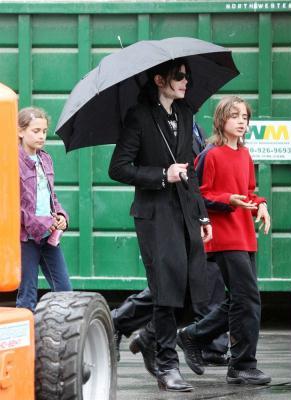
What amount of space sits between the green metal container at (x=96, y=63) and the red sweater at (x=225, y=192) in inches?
Result: 124

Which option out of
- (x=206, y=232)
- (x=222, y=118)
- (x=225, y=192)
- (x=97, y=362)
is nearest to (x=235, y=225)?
(x=225, y=192)

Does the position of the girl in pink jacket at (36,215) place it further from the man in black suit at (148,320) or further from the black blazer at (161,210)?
the black blazer at (161,210)

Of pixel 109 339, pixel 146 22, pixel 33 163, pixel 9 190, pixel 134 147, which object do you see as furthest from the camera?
pixel 146 22

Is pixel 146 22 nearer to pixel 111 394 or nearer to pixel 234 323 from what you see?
pixel 234 323

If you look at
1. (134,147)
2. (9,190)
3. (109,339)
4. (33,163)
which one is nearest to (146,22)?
(33,163)

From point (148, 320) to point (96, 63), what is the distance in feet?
10.9

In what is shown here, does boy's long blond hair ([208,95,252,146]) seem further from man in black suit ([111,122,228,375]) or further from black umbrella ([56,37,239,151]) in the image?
man in black suit ([111,122,228,375])

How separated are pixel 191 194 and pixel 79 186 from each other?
3.85 metres

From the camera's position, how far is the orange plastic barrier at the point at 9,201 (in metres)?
4.39

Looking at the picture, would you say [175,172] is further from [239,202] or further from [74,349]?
[74,349]

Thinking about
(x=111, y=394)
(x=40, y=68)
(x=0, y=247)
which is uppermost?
(x=40, y=68)

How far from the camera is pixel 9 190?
4.39m

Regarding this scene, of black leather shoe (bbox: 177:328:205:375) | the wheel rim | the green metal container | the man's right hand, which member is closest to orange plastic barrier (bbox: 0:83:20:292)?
the wheel rim

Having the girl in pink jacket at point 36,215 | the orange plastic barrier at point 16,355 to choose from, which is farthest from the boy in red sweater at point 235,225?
the orange plastic barrier at point 16,355
